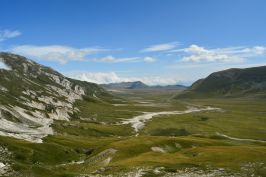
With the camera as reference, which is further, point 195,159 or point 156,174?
point 195,159

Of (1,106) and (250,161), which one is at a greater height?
(1,106)

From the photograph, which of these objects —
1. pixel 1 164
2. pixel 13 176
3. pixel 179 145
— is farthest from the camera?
pixel 179 145

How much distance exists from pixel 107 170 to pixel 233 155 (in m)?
30.1

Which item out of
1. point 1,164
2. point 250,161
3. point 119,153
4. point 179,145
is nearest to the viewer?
point 1,164

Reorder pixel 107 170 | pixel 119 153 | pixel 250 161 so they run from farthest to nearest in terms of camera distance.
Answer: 1. pixel 119 153
2. pixel 250 161
3. pixel 107 170

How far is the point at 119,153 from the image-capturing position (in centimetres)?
9456

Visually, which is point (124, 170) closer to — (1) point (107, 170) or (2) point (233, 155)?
(1) point (107, 170)

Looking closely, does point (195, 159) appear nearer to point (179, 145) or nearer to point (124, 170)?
point (124, 170)

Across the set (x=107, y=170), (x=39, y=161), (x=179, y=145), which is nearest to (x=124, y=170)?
(x=107, y=170)

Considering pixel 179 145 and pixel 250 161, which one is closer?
pixel 250 161

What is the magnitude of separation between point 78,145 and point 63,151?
20.1 m

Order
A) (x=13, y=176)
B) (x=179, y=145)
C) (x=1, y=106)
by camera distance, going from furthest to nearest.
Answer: (x=1, y=106) < (x=179, y=145) < (x=13, y=176)

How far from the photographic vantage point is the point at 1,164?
208 feet

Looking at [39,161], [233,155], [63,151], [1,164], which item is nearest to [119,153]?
[63,151]
